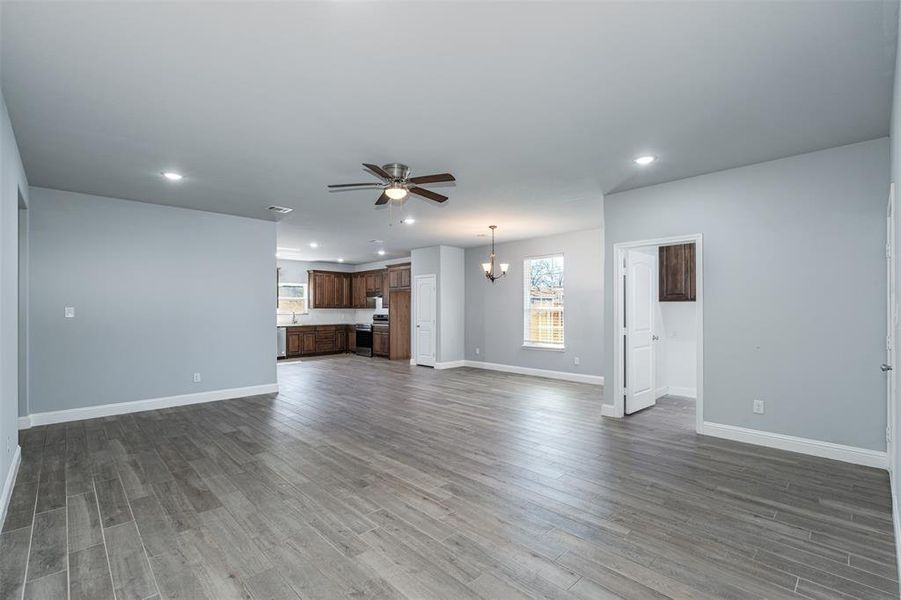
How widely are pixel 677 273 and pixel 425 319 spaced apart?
5.39 metres

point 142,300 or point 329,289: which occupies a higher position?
point 329,289

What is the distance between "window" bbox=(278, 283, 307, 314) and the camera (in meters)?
11.9

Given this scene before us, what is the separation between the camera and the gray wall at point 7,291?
108 inches

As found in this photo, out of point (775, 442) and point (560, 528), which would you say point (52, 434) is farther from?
point (775, 442)

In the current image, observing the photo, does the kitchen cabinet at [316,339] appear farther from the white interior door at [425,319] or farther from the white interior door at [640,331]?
the white interior door at [640,331]

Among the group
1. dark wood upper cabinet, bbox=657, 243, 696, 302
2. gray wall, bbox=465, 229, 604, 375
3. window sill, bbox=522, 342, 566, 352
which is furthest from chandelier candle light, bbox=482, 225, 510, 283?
dark wood upper cabinet, bbox=657, 243, 696, 302

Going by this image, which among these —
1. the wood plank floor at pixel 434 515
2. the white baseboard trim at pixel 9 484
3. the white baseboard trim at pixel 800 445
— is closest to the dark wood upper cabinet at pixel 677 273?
the wood plank floor at pixel 434 515

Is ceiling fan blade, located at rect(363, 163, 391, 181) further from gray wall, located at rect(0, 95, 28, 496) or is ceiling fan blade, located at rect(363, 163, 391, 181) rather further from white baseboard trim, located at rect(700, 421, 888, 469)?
white baseboard trim, located at rect(700, 421, 888, 469)

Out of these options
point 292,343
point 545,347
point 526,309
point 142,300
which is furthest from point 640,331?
point 292,343

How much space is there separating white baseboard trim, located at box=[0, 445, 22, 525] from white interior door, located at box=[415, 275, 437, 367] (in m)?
6.81

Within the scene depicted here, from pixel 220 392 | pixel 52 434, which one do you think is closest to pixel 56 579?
pixel 52 434

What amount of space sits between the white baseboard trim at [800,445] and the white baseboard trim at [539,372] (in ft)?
9.73

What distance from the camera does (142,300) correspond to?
18.3 ft

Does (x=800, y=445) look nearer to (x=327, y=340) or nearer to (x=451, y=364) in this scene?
(x=451, y=364)
